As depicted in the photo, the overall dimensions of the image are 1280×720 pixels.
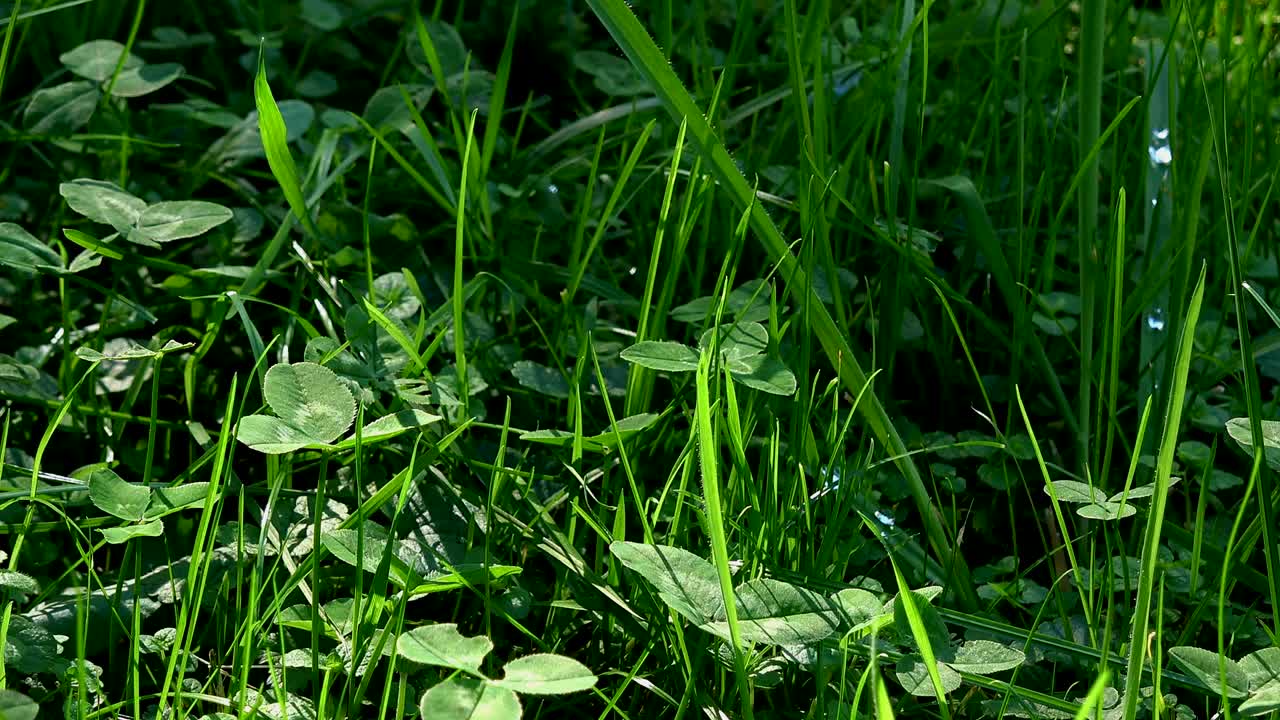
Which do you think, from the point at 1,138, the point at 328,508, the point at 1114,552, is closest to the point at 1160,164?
the point at 1114,552

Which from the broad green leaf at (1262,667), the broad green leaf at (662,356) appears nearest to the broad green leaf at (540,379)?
the broad green leaf at (662,356)

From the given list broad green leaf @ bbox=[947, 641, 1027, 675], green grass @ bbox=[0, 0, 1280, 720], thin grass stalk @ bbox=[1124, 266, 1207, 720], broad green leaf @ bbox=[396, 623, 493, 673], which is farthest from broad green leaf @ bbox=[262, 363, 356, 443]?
thin grass stalk @ bbox=[1124, 266, 1207, 720]

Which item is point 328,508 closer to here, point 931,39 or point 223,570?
point 223,570

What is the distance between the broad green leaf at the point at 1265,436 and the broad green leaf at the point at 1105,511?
144 millimetres

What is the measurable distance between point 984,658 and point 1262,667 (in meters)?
0.25

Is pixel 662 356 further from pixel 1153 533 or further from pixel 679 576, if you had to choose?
pixel 1153 533

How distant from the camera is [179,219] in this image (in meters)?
1.58

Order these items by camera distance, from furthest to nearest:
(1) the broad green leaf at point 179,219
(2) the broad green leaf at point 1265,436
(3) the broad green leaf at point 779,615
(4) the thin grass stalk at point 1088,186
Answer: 1. (1) the broad green leaf at point 179,219
2. (4) the thin grass stalk at point 1088,186
3. (2) the broad green leaf at point 1265,436
4. (3) the broad green leaf at point 779,615

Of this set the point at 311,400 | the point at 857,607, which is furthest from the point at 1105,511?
the point at 311,400

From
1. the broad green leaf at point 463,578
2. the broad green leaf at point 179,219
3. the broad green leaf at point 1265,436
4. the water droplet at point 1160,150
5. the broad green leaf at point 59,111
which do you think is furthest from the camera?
the broad green leaf at point 59,111

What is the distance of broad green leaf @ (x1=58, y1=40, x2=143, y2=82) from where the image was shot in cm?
189

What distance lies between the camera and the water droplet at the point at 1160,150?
165 cm

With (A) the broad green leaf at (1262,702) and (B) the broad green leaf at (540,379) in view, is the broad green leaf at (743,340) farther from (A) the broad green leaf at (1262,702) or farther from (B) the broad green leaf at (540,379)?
(A) the broad green leaf at (1262,702)

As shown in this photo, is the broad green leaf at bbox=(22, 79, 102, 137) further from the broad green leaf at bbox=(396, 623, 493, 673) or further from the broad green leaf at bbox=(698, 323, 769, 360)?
the broad green leaf at bbox=(396, 623, 493, 673)
